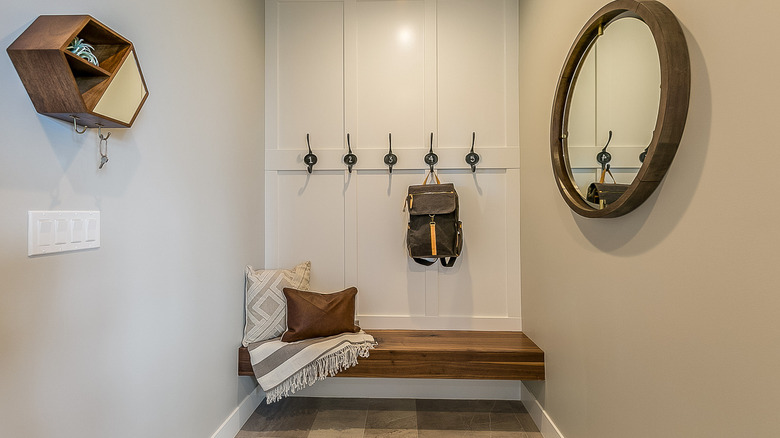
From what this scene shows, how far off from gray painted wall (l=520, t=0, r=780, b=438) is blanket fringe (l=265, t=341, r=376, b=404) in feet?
3.49

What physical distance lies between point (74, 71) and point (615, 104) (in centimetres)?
164

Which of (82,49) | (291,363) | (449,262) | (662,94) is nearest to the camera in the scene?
(82,49)

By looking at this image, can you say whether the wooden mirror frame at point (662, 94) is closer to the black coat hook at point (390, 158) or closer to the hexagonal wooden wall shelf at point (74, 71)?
the black coat hook at point (390, 158)

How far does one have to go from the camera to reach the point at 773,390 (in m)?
0.81

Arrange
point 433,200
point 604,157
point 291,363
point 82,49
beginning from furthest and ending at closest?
point 433,200 < point 291,363 < point 604,157 < point 82,49

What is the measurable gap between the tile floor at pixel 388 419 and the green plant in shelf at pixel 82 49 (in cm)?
183

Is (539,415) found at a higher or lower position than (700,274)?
lower

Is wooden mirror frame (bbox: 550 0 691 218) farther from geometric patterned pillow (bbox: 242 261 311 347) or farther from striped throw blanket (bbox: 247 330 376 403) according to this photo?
geometric patterned pillow (bbox: 242 261 311 347)

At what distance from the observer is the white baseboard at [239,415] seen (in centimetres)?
193

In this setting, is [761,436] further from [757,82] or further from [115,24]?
[115,24]

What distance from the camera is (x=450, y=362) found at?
209cm

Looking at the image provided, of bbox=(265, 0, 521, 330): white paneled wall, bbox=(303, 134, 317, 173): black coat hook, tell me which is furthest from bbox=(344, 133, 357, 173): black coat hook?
bbox=(303, 134, 317, 173): black coat hook

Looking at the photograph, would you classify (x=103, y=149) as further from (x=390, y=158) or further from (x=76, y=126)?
(x=390, y=158)

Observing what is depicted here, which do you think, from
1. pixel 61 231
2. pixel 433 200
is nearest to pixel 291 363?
pixel 433 200
